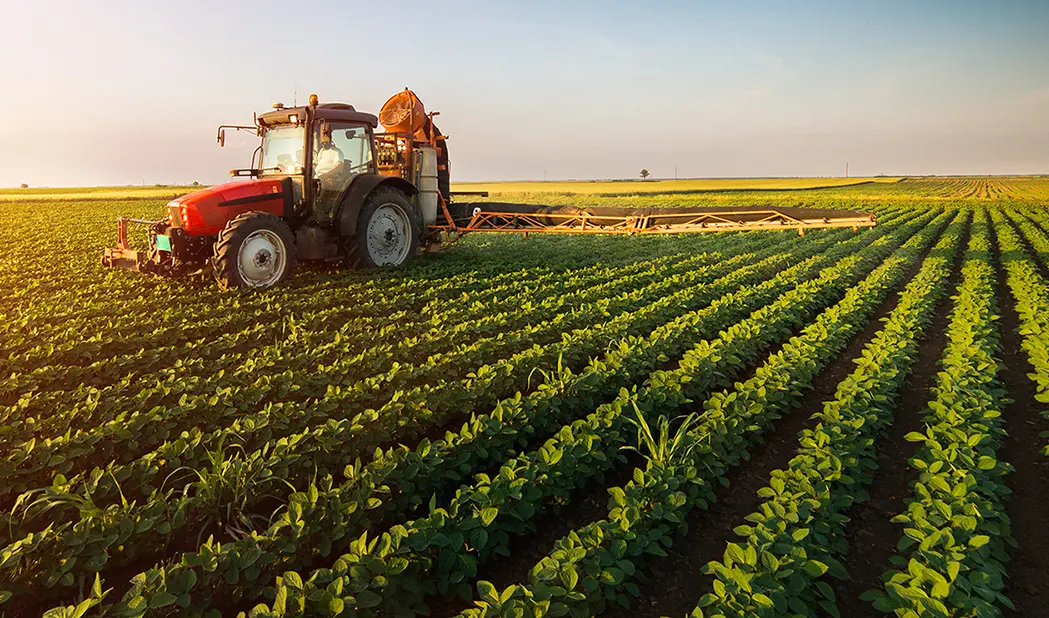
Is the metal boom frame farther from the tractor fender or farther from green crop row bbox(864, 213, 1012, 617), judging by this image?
green crop row bbox(864, 213, 1012, 617)

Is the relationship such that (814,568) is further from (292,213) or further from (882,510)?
(292,213)

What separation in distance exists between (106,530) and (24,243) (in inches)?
631

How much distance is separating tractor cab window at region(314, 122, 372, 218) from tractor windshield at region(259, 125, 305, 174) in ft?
0.84

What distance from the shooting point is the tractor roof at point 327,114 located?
27.6ft

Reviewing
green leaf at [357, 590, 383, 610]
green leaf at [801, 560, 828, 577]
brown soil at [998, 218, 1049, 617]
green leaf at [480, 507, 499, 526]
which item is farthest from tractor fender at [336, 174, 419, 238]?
brown soil at [998, 218, 1049, 617]

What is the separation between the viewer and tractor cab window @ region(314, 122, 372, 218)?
28.2ft

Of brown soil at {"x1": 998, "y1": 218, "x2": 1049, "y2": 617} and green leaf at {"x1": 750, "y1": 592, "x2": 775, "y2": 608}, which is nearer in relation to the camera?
green leaf at {"x1": 750, "y1": 592, "x2": 775, "y2": 608}

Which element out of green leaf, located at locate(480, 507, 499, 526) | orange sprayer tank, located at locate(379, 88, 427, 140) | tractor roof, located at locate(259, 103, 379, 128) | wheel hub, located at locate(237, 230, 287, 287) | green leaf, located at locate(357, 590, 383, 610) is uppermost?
orange sprayer tank, located at locate(379, 88, 427, 140)

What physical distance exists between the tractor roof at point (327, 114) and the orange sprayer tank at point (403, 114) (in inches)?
63.2

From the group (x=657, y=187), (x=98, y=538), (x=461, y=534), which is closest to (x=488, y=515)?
(x=461, y=534)

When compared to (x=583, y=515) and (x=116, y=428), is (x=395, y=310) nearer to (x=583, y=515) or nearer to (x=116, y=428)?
(x=116, y=428)

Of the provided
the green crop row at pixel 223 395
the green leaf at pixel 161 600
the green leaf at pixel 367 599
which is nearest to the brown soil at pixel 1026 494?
the green leaf at pixel 367 599

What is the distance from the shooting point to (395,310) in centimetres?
746

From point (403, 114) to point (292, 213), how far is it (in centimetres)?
316
